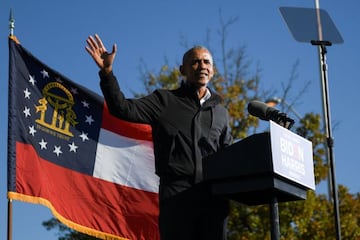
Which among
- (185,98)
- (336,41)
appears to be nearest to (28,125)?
(336,41)

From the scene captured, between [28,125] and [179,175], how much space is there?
4.82 meters

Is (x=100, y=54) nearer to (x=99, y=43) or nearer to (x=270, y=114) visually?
(x=99, y=43)

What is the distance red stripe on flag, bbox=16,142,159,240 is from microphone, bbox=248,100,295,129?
15.2ft

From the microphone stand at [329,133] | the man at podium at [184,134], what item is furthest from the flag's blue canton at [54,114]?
the man at podium at [184,134]

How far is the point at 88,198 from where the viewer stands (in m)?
8.50

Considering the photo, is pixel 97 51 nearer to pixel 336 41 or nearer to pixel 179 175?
pixel 179 175

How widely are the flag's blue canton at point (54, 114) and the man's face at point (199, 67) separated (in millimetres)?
4464

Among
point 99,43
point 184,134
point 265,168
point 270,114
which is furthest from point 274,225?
point 99,43

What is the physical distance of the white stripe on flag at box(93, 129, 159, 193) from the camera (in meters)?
8.80

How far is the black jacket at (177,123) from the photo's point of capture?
388 centimetres

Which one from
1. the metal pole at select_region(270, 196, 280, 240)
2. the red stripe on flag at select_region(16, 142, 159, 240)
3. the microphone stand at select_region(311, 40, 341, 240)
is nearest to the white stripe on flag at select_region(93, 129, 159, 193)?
the red stripe on flag at select_region(16, 142, 159, 240)

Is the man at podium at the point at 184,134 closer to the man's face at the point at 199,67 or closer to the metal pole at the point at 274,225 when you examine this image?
the man's face at the point at 199,67

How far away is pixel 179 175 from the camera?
3875mm

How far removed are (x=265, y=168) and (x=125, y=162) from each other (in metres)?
5.72
